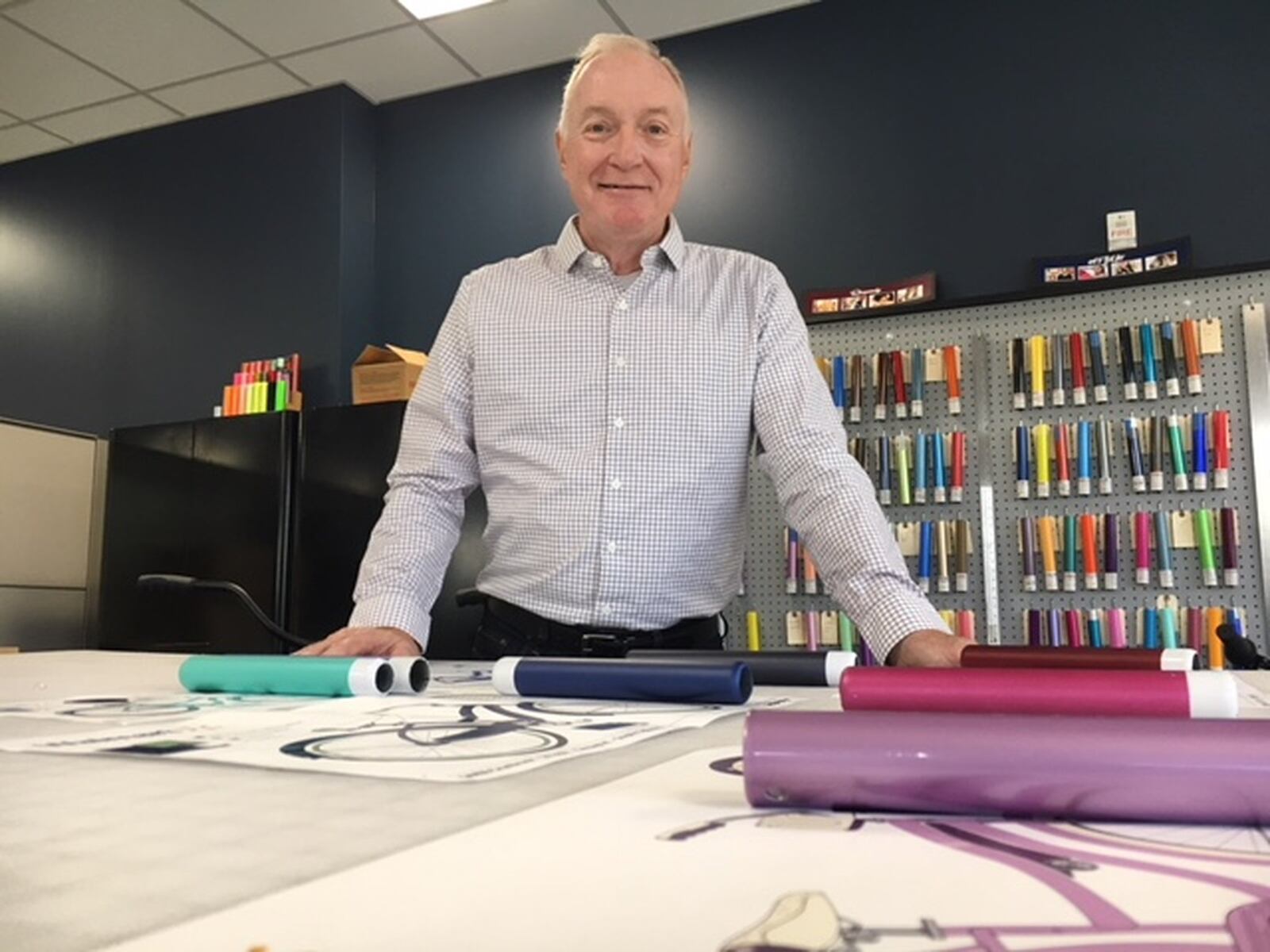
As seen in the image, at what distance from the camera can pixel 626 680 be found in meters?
0.86

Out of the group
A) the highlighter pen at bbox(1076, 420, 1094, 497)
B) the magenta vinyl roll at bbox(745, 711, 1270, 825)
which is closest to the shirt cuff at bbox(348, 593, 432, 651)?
the magenta vinyl roll at bbox(745, 711, 1270, 825)

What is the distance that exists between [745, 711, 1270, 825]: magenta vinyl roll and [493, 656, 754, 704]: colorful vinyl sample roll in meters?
0.40

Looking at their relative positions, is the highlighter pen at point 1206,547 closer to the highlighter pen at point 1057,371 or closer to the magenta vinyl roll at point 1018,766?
the highlighter pen at point 1057,371

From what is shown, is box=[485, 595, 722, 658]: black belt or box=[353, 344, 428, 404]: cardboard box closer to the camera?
box=[485, 595, 722, 658]: black belt

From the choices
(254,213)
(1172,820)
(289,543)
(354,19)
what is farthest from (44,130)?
(1172,820)

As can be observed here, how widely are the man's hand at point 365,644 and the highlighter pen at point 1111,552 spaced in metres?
2.07

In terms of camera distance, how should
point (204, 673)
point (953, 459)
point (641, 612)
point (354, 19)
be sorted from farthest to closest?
point (354, 19) → point (953, 459) → point (641, 612) → point (204, 673)

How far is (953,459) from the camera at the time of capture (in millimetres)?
2912

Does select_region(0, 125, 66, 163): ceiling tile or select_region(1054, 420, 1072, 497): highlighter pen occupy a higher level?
select_region(0, 125, 66, 163): ceiling tile

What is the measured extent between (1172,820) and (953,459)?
103 inches

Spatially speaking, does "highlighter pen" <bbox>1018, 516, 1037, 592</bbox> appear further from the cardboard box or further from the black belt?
the cardboard box

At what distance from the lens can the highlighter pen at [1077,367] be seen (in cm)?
278

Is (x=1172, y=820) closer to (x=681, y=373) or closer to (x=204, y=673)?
(x=204, y=673)

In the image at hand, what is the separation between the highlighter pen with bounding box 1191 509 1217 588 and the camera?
258cm
